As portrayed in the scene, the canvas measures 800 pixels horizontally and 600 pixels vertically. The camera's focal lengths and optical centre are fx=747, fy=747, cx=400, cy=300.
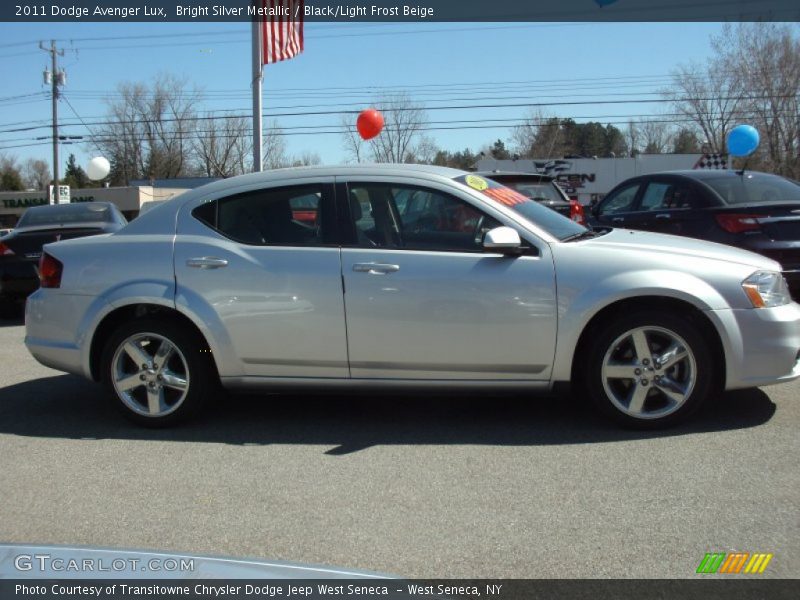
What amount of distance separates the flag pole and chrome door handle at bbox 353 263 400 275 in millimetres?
10610

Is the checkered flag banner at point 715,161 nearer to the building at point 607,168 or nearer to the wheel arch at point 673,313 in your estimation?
the building at point 607,168

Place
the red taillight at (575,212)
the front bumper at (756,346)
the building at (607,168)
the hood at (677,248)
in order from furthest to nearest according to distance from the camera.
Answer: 1. the building at (607,168)
2. the red taillight at (575,212)
3. the hood at (677,248)
4. the front bumper at (756,346)

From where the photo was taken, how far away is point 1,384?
6.23 meters

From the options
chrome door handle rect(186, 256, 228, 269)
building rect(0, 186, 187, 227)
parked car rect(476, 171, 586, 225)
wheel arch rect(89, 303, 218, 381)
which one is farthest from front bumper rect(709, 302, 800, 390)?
building rect(0, 186, 187, 227)

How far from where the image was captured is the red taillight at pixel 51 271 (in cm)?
504

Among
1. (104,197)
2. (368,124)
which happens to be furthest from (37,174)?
(368,124)

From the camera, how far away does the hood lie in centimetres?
457

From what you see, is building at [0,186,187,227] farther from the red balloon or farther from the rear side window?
the rear side window

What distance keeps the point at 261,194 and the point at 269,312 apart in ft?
2.68

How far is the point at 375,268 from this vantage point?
459 cm

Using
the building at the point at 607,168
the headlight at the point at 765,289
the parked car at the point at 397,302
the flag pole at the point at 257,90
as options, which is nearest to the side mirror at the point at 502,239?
the parked car at the point at 397,302

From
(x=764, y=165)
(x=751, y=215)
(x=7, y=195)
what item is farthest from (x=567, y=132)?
(x=751, y=215)

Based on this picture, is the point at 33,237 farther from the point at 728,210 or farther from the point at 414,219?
the point at 728,210

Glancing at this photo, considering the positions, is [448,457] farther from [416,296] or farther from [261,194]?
[261,194]
